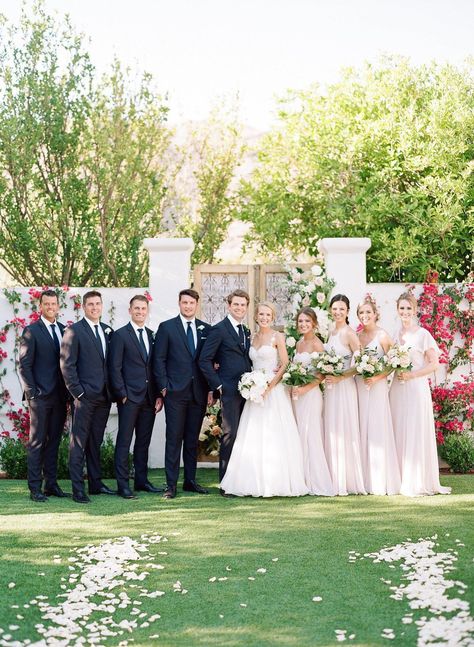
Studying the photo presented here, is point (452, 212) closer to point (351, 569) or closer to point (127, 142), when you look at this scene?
point (127, 142)

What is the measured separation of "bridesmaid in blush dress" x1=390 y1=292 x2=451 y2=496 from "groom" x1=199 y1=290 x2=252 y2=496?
1.53 meters

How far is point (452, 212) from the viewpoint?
10.1 m

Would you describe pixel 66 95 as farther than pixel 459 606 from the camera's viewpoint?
Yes

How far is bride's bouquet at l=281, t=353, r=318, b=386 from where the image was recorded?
7.78 meters

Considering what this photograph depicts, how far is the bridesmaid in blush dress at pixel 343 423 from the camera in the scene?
7.86 meters

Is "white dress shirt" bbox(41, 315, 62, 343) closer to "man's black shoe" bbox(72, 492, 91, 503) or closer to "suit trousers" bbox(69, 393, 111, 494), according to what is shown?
"suit trousers" bbox(69, 393, 111, 494)

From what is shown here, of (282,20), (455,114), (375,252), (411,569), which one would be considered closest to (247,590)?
(411,569)

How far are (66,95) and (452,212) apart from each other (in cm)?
547

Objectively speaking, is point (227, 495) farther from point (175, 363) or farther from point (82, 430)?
point (82, 430)

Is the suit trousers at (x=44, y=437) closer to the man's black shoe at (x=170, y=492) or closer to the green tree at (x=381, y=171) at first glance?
the man's black shoe at (x=170, y=492)

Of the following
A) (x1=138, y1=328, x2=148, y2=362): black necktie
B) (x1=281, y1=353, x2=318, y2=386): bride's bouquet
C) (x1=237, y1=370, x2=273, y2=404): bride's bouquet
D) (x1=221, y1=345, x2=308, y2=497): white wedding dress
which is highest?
(x1=138, y1=328, x2=148, y2=362): black necktie

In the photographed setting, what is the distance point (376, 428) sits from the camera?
25.9 ft

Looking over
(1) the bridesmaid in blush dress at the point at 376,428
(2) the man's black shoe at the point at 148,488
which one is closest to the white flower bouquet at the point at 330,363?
(1) the bridesmaid in blush dress at the point at 376,428

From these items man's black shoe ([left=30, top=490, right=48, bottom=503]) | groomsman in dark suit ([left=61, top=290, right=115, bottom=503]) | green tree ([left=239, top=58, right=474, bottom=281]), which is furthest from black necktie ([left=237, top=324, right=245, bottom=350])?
green tree ([left=239, top=58, right=474, bottom=281])
